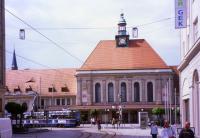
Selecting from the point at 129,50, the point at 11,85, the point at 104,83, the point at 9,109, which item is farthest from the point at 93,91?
the point at 9,109

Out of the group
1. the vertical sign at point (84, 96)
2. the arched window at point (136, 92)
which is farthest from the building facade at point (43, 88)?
the arched window at point (136, 92)

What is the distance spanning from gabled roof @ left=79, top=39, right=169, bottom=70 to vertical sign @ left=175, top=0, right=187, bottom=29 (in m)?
72.9

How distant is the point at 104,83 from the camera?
372 feet

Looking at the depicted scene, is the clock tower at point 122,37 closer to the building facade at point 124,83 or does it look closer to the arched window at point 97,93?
the building facade at point 124,83

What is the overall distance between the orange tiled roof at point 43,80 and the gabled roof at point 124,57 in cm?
948

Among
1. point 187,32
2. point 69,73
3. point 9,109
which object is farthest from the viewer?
point 69,73

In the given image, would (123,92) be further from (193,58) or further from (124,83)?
(193,58)

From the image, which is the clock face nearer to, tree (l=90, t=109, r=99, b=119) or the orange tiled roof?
the orange tiled roof

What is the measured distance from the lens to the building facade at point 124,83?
111m

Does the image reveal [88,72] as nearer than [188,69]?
No

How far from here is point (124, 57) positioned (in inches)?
4545

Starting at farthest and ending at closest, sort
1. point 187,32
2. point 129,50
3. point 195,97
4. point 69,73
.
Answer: point 69,73
point 129,50
point 187,32
point 195,97

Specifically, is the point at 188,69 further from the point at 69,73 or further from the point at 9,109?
the point at 69,73

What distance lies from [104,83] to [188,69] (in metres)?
70.7
